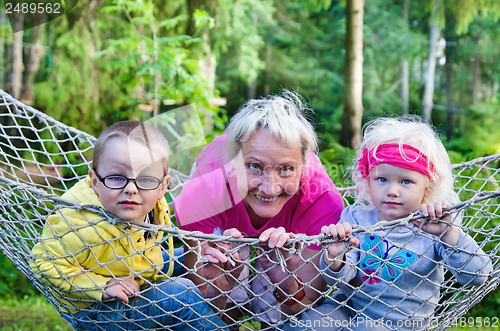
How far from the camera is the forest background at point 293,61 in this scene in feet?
12.5

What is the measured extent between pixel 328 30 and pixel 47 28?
7.73 metres

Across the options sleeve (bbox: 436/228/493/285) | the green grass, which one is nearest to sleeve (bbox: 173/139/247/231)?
sleeve (bbox: 436/228/493/285)

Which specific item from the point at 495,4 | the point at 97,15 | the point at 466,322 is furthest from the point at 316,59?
the point at 466,322

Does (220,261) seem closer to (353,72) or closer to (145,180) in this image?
(145,180)

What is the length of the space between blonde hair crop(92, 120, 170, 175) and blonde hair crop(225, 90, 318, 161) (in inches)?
9.3

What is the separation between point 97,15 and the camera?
438 cm

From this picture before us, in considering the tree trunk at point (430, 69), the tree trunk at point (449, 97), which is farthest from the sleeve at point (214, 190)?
the tree trunk at point (449, 97)

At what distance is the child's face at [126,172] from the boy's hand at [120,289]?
17 centimetres

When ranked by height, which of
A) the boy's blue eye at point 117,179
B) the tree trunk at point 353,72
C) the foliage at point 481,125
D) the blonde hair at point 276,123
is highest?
the blonde hair at point 276,123

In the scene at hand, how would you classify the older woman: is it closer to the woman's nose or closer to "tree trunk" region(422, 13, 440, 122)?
the woman's nose

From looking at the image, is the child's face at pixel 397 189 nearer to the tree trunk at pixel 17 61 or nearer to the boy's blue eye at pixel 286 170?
the boy's blue eye at pixel 286 170

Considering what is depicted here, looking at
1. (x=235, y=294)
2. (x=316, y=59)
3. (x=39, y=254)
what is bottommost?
(x=316, y=59)

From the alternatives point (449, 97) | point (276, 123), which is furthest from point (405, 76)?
point (276, 123)

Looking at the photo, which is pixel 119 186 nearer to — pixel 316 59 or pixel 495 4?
pixel 495 4
